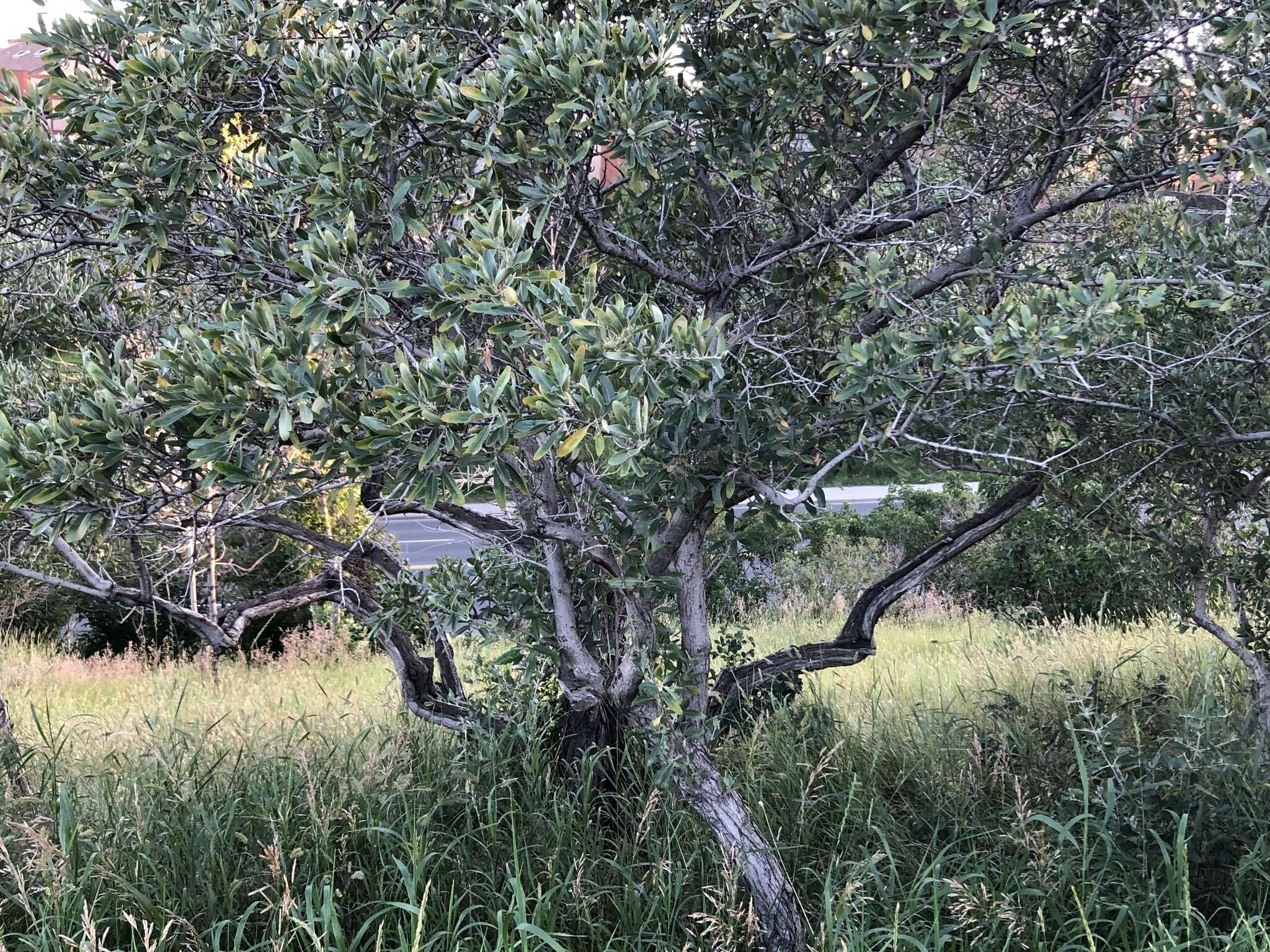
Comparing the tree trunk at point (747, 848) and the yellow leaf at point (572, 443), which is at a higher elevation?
the yellow leaf at point (572, 443)

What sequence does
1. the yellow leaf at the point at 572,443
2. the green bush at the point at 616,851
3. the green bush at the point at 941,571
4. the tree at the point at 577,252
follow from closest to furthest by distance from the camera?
1. the yellow leaf at the point at 572,443
2. the tree at the point at 577,252
3. the green bush at the point at 616,851
4. the green bush at the point at 941,571

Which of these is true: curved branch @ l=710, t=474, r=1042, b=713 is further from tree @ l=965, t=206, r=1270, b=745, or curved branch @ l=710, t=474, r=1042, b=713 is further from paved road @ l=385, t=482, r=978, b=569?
paved road @ l=385, t=482, r=978, b=569

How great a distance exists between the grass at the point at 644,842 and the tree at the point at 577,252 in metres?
0.35

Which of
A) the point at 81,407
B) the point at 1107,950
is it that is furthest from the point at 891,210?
the point at 81,407

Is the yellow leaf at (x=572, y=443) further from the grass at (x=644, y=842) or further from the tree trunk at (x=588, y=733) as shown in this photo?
the tree trunk at (x=588, y=733)

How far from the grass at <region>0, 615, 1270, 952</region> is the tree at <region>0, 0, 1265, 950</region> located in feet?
1.13

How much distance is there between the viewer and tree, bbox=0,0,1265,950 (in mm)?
2326

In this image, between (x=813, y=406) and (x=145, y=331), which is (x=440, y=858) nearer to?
(x=813, y=406)

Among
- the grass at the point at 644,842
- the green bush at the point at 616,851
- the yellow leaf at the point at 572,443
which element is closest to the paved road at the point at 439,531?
the grass at the point at 644,842

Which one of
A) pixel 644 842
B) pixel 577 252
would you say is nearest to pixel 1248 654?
pixel 644 842

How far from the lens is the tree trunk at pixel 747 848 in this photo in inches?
119

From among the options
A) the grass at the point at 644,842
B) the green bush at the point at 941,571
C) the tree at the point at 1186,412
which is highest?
the tree at the point at 1186,412

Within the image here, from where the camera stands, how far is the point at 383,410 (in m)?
2.22

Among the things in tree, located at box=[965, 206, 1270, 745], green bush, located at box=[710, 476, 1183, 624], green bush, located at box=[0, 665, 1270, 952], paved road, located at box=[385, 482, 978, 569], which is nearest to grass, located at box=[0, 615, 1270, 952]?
green bush, located at box=[0, 665, 1270, 952]
